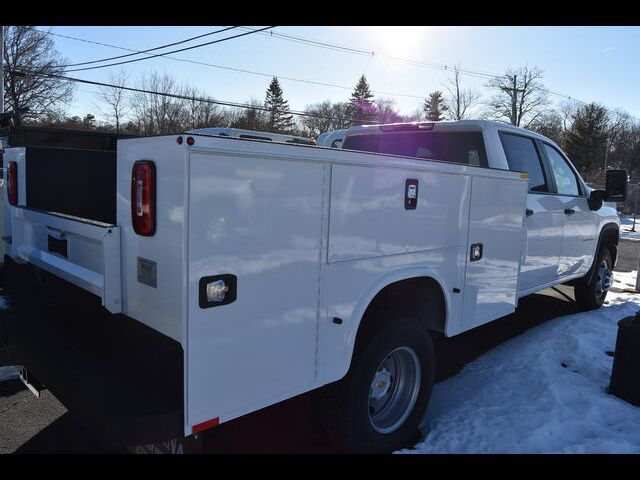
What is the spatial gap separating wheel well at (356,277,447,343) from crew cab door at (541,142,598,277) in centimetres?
255

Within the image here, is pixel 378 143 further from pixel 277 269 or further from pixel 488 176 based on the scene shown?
pixel 277 269

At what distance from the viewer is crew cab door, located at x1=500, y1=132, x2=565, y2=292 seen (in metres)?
4.39

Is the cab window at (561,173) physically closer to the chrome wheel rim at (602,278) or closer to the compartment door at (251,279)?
the chrome wheel rim at (602,278)

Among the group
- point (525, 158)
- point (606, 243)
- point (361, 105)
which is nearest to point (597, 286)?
point (606, 243)

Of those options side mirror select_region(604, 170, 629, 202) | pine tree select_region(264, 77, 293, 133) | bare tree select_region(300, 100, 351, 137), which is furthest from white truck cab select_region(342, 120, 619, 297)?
bare tree select_region(300, 100, 351, 137)

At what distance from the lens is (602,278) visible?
21.3ft

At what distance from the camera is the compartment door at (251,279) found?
182 cm

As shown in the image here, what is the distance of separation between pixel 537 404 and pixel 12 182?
13.3 ft

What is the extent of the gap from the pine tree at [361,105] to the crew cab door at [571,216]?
4309cm

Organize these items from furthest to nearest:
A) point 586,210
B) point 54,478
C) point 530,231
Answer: point 586,210 → point 530,231 → point 54,478

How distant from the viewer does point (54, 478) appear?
8.21 ft
